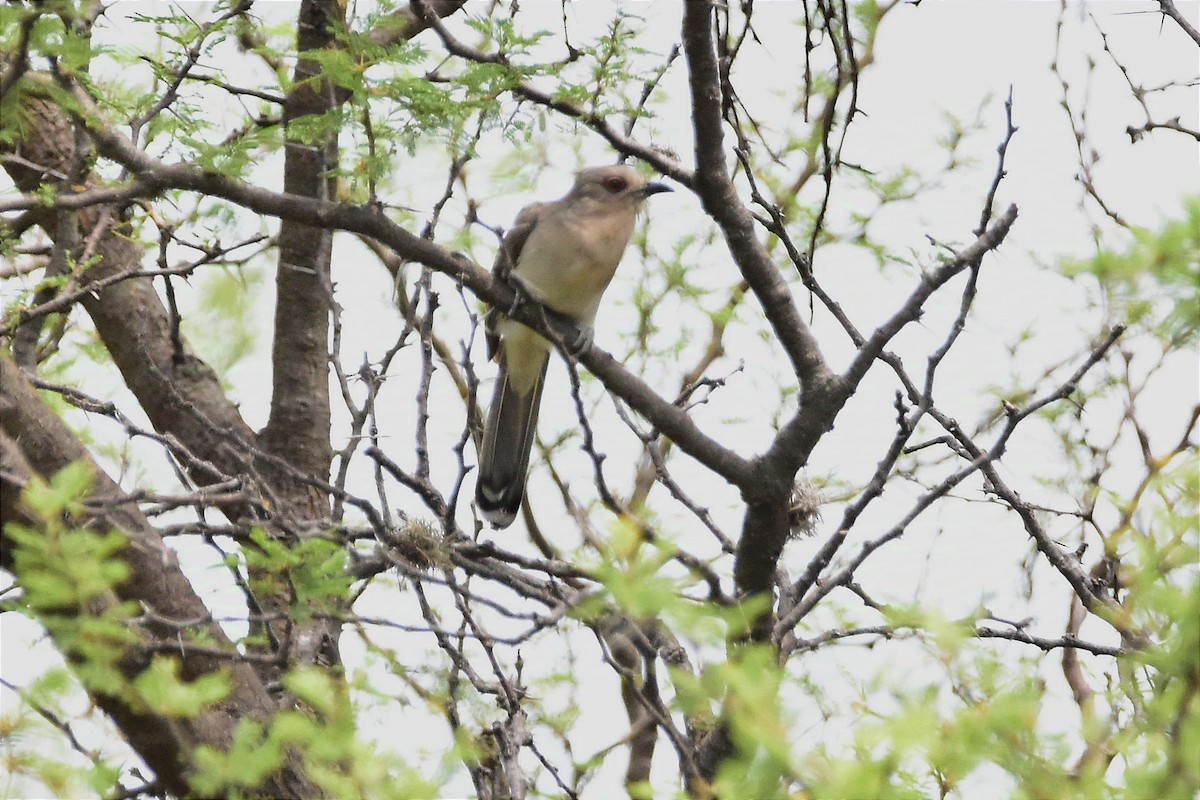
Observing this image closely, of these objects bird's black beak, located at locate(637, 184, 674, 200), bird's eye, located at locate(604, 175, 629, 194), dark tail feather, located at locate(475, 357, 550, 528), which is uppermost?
bird's eye, located at locate(604, 175, 629, 194)

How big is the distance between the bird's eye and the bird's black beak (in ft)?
0.48

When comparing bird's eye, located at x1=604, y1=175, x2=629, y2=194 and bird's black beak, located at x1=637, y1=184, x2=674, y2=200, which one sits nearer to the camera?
bird's black beak, located at x1=637, y1=184, x2=674, y2=200

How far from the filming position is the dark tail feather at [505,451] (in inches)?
251

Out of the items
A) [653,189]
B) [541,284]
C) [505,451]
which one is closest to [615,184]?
[653,189]

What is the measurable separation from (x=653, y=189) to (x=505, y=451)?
4.82ft

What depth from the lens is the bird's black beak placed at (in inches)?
242

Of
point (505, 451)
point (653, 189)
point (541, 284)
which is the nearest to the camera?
point (541, 284)

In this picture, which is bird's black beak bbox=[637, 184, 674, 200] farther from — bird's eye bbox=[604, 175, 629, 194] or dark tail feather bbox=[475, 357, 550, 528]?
dark tail feather bbox=[475, 357, 550, 528]

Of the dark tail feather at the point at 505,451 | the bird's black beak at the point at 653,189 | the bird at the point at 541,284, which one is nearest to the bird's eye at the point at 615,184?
the bird at the point at 541,284

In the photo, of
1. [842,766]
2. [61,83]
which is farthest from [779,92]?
[842,766]

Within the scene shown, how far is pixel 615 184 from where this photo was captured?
6.36m

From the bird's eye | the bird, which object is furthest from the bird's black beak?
the bird's eye

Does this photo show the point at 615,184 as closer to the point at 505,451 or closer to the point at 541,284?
the point at 541,284

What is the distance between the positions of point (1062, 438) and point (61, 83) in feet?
14.2
